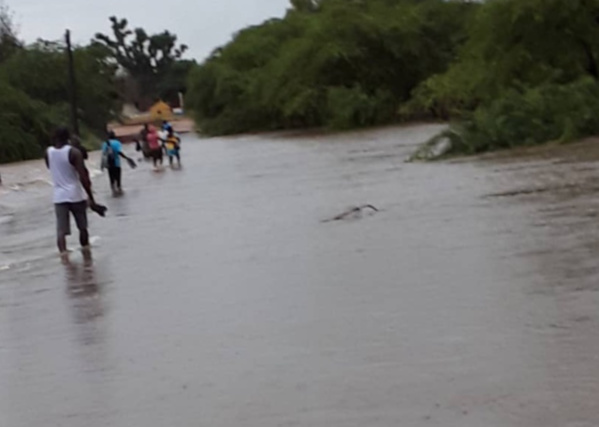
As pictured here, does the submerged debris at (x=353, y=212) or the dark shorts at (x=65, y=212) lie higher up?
the dark shorts at (x=65, y=212)

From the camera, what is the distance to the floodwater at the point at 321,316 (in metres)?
7.16

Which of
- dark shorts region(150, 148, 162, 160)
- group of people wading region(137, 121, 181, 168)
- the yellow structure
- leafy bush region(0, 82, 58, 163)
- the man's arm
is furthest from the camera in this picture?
the yellow structure

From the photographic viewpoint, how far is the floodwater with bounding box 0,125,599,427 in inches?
282

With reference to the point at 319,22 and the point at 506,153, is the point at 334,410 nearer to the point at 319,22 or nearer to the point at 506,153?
the point at 506,153

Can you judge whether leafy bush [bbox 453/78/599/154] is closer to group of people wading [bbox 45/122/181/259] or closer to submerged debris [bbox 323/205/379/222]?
submerged debris [bbox 323/205/379/222]

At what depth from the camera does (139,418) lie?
282 inches

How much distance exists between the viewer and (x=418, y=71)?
65.7 m

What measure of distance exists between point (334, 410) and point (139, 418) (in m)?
1.04

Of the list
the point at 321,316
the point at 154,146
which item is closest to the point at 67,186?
the point at 321,316

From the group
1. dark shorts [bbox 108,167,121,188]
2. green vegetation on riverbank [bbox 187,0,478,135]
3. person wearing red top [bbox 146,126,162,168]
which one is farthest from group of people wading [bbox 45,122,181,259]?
green vegetation on riverbank [bbox 187,0,478,135]

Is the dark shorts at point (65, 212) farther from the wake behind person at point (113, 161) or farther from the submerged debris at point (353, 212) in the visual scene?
the wake behind person at point (113, 161)

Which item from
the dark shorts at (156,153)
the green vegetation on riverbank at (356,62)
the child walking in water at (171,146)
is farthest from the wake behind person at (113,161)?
the green vegetation on riverbank at (356,62)

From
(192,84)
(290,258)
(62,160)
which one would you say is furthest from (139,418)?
(192,84)

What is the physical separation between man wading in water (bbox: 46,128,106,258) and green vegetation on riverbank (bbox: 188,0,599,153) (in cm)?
1530
